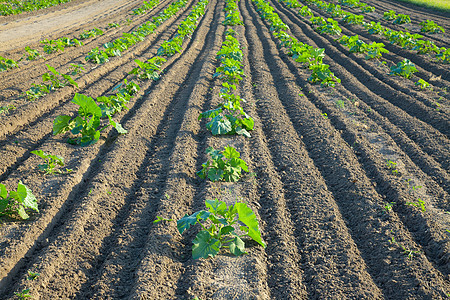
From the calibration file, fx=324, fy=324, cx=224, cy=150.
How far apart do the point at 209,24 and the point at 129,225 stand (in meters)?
15.0

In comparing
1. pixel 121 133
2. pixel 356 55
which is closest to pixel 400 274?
pixel 121 133

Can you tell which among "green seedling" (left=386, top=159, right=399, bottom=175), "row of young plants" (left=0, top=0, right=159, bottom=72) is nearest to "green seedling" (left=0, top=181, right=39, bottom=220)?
"green seedling" (left=386, top=159, right=399, bottom=175)

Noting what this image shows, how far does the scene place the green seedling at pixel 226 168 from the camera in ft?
14.9

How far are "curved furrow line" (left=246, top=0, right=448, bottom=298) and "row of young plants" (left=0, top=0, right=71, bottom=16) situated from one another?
→ 70.7 ft

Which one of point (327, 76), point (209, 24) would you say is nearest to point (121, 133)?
point (327, 76)

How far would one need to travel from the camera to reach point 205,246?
3.32 m

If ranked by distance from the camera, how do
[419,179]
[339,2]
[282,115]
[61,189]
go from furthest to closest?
[339,2]
[282,115]
[419,179]
[61,189]

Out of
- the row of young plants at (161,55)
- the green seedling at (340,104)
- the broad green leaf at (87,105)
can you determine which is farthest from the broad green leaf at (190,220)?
the row of young plants at (161,55)

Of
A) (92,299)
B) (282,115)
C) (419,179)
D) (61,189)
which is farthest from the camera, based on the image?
(282,115)

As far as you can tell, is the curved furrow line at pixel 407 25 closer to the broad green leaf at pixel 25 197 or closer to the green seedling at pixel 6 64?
the broad green leaf at pixel 25 197

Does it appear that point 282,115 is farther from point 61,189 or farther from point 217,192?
point 61,189

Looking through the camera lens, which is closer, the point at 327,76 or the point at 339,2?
the point at 327,76

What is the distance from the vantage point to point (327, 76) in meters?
8.38

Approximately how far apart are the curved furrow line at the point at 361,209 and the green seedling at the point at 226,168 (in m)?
1.36
